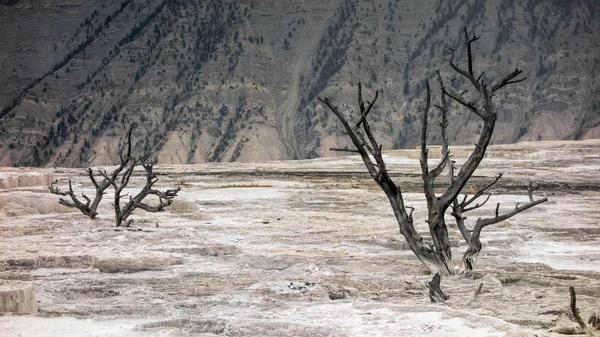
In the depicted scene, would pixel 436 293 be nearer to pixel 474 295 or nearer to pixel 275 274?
pixel 474 295

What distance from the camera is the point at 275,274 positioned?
55.4ft

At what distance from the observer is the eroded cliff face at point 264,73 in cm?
14700

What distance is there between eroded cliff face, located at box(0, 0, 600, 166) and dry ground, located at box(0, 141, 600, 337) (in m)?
114

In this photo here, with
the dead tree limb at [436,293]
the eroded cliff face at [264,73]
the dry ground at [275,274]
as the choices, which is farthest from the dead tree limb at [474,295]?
the eroded cliff face at [264,73]

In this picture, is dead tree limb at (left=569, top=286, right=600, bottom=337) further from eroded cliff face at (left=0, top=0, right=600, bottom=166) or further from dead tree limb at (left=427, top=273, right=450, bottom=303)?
eroded cliff face at (left=0, top=0, right=600, bottom=166)

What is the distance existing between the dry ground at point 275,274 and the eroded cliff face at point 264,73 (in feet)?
374

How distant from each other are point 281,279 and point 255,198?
26.6 metres

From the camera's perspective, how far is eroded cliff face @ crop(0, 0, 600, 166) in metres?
147

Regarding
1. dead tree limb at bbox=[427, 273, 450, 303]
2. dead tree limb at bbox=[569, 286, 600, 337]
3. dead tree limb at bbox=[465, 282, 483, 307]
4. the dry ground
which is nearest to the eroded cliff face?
the dry ground

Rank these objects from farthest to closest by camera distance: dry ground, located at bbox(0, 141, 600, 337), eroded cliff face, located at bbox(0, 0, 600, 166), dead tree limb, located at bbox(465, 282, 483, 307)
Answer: eroded cliff face, located at bbox(0, 0, 600, 166), dead tree limb, located at bbox(465, 282, 483, 307), dry ground, located at bbox(0, 141, 600, 337)

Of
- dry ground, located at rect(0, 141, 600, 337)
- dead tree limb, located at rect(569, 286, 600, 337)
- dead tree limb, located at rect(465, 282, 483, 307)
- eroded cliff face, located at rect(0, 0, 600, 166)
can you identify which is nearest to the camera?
dead tree limb, located at rect(569, 286, 600, 337)

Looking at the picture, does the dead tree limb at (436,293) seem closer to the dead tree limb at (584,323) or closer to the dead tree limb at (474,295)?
the dead tree limb at (474,295)

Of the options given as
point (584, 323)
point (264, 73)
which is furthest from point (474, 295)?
point (264, 73)

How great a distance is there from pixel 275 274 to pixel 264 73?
491 ft
